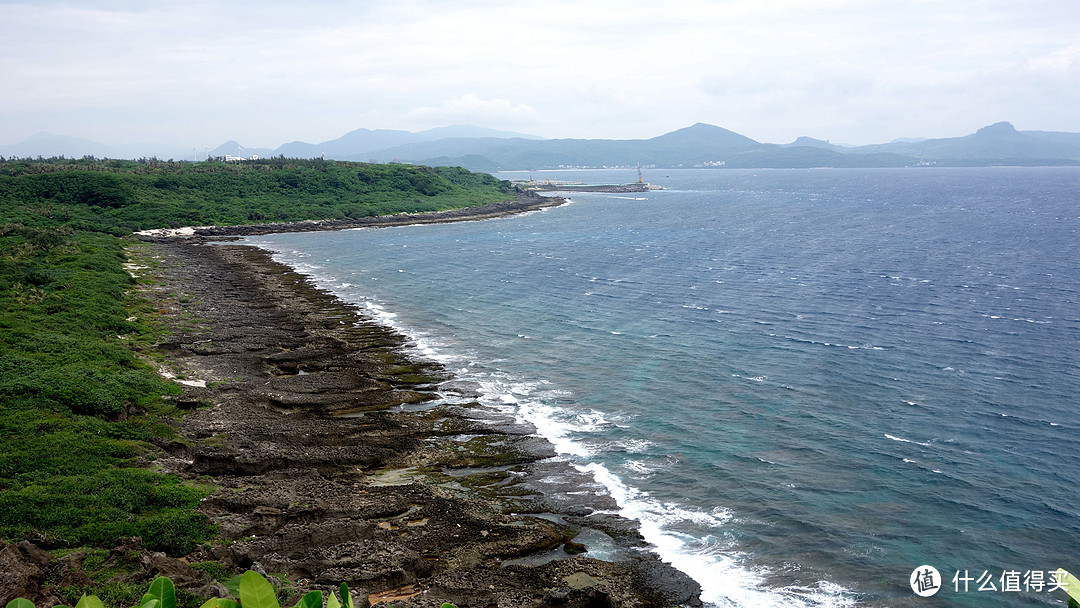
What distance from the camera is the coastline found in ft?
60.3

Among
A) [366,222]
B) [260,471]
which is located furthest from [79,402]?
[366,222]

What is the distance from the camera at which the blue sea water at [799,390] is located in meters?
21.2

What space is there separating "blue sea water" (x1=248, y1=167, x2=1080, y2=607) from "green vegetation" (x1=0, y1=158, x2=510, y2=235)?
41.9 m

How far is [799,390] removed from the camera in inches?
1368

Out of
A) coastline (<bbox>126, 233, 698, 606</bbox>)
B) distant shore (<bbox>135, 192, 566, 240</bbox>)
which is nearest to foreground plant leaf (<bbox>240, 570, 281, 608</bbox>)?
coastline (<bbox>126, 233, 698, 606</bbox>)

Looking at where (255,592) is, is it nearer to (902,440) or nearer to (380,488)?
(380,488)

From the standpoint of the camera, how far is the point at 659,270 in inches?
2889

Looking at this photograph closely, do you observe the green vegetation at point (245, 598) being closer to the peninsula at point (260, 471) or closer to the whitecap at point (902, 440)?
the peninsula at point (260, 471)

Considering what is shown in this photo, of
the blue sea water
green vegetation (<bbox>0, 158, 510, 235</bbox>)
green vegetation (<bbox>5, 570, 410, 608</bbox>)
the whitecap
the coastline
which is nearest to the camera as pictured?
green vegetation (<bbox>5, 570, 410, 608</bbox>)

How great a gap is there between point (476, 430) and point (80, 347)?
2017 cm

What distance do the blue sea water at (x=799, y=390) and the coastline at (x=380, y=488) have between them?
2.34 m

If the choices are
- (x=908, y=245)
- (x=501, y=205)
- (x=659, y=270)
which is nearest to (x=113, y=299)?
(x=659, y=270)

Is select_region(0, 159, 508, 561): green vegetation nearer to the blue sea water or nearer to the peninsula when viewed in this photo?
the peninsula

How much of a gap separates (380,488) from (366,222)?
354 feet
